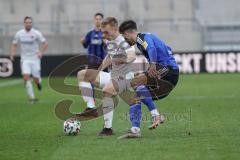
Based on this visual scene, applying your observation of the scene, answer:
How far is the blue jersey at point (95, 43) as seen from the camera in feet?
50.0

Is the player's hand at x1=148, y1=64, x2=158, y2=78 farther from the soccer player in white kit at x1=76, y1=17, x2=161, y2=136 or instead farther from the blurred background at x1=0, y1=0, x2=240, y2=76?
the blurred background at x1=0, y1=0, x2=240, y2=76

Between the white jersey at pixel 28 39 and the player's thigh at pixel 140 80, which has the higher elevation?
the player's thigh at pixel 140 80

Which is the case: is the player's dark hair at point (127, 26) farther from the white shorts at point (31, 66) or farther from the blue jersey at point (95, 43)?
the white shorts at point (31, 66)

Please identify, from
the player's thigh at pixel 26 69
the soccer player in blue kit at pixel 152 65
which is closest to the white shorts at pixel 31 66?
the player's thigh at pixel 26 69

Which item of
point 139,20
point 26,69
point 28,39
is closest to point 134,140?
point 26,69

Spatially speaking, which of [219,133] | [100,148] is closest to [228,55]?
[219,133]

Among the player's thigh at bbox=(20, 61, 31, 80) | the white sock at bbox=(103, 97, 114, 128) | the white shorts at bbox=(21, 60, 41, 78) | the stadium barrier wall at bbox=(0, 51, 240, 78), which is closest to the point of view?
the white sock at bbox=(103, 97, 114, 128)

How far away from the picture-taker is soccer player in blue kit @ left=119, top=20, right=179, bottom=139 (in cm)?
988

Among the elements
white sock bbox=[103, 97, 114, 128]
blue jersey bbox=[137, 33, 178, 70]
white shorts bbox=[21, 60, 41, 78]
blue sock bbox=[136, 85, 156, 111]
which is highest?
blue jersey bbox=[137, 33, 178, 70]

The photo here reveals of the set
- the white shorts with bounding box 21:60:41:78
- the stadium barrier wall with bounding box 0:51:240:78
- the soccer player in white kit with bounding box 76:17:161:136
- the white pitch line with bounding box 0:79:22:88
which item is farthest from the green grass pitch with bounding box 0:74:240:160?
the stadium barrier wall with bounding box 0:51:240:78

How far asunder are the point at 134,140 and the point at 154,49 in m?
1.48

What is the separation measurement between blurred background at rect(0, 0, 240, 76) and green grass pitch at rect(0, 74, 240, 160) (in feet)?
42.1

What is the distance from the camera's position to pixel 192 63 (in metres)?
29.0

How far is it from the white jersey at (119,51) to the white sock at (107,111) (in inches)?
19.0
